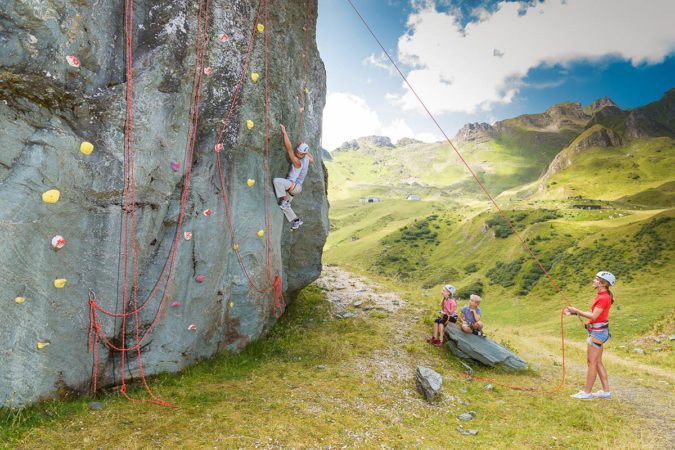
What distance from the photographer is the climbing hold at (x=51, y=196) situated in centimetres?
880

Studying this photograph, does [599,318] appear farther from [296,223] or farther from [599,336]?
[296,223]

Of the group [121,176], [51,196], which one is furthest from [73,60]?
[51,196]

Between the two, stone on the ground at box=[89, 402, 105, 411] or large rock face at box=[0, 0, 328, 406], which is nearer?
large rock face at box=[0, 0, 328, 406]

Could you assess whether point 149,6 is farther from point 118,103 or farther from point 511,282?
point 511,282

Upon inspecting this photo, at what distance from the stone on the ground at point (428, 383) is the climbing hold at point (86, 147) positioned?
11.8 metres

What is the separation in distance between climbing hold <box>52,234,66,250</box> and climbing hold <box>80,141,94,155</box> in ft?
7.15

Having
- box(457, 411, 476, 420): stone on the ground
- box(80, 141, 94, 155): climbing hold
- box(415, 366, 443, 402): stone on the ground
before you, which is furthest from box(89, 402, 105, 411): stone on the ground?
box(457, 411, 476, 420): stone on the ground

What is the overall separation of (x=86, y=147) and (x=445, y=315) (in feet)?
46.7

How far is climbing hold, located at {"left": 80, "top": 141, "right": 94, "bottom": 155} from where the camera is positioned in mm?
9320

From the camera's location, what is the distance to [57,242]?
9.03 meters

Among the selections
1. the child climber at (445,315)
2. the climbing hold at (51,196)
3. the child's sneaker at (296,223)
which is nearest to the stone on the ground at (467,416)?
the child climber at (445,315)

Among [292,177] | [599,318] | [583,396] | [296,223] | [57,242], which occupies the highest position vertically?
[292,177]

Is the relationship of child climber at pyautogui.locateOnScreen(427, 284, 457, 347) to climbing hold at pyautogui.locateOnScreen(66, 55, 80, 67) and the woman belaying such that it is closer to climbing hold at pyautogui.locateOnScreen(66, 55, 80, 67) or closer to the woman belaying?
the woman belaying

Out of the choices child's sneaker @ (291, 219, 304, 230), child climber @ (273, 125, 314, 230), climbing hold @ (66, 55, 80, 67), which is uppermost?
climbing hold @ (66, 55, 80, 67)
